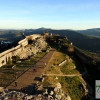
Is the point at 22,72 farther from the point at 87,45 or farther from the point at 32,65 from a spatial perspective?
the point at 87,45

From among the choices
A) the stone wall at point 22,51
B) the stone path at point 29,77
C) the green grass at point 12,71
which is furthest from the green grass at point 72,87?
the stone wall at point 22,51

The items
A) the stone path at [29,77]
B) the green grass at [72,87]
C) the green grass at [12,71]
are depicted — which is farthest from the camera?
the green grass at [72,87]

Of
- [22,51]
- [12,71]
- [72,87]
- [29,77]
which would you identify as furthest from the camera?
[22,51]

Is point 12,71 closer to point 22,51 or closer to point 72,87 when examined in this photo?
point 72,87

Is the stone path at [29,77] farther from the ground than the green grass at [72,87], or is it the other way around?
the stone path at [29,77]

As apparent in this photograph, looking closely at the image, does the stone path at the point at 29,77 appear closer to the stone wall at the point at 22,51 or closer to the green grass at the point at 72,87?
the green grass at the point at 72,87

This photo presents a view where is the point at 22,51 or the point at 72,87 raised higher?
the point at 22,51

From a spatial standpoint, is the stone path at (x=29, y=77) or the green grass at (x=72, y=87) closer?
the stone path at (x=29, y=77)

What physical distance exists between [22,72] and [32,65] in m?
6.19

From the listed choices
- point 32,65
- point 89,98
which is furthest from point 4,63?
point 89,98

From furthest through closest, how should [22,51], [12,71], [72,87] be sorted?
[22,51] → [12,71] → [72,87]

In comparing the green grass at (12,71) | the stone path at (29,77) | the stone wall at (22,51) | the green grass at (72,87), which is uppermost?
the stone wall at (22,51)

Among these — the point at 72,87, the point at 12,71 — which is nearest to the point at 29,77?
the point at 12,71

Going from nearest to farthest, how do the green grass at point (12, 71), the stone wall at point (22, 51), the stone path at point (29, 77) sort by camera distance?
1. the stone path at point (29, 77)
2. the green grass at point (12, 71)
3. the stone wall at point (22, 51)
